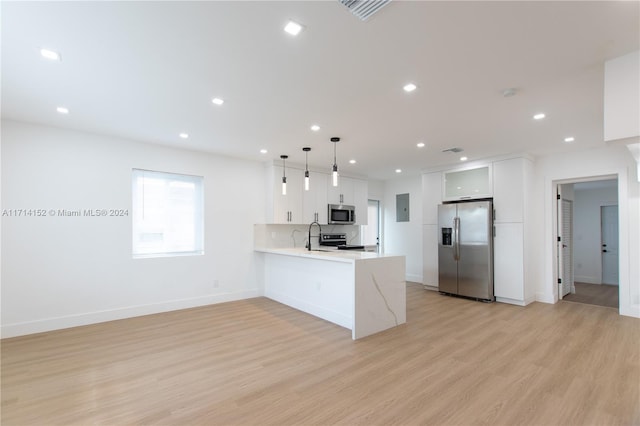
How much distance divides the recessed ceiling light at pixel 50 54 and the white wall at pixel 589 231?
995 centimetres

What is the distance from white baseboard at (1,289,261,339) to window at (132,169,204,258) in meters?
0.81

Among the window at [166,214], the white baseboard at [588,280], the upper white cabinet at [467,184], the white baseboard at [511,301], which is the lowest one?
the white baseboard at [588,280]

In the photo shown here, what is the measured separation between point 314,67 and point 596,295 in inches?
287

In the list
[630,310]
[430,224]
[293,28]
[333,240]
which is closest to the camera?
[293,28]

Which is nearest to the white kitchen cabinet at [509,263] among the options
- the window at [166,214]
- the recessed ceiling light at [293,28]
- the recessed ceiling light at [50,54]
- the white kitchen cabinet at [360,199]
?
the white kitchen cabinet at [360,199]

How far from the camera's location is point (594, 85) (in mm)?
2816

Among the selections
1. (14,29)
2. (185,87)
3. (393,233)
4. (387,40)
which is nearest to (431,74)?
(387,40)

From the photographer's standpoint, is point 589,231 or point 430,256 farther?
point 589,231

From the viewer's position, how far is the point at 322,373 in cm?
285

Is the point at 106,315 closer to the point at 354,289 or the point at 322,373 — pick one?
the point at 322,373

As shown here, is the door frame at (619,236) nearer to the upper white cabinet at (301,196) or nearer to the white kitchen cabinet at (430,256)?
the white kitchen cabinet at (430,256)

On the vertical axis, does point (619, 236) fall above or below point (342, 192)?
below

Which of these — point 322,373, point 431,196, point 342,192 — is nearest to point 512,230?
point 431,196

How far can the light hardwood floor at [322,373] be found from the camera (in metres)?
2.24
